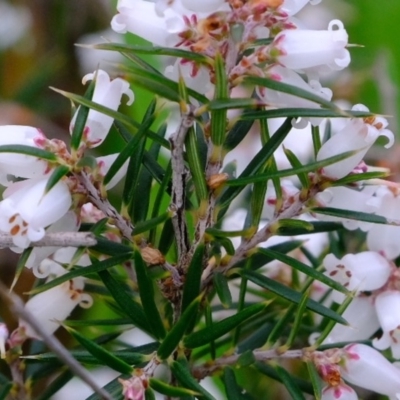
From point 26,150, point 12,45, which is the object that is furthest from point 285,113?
point 12,45

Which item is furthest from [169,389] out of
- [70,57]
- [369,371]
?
[70,57]

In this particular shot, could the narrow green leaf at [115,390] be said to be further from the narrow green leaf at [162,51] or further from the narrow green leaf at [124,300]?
the narrow green leaf at [162,51]

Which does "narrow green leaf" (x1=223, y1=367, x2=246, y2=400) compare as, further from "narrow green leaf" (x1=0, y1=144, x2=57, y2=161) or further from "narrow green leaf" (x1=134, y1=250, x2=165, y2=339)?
"narrow green leaf" (x1=0, y1=144, x2=57, y2=161)

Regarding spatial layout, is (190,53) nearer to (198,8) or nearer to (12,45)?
(198,8)

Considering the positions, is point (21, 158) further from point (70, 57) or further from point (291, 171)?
point (70, 57)

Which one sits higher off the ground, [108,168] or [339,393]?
[108,168]

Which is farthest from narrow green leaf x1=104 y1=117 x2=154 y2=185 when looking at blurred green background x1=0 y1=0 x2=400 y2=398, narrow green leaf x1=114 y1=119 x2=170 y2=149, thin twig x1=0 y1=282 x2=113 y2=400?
blurred green background x1=0 y1=0 x2=400 y2=398
